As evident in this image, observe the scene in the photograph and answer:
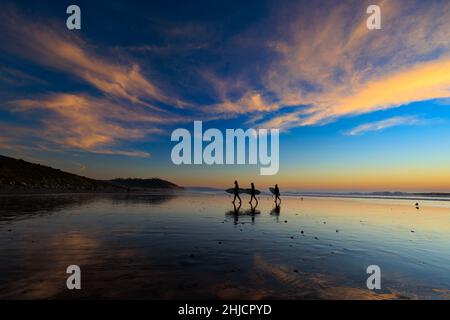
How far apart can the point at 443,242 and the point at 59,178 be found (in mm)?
85025

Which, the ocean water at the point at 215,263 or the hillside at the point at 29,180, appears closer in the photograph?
the ocean water at the point at 215,263

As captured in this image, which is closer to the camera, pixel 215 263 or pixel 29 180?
pixel 215 263

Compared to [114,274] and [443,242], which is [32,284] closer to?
[114,274]

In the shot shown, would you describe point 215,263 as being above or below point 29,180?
below

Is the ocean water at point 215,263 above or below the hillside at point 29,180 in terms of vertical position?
below

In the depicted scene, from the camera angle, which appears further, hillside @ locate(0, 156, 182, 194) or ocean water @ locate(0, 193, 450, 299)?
hillside @ locate(0, 156, 182, 194)

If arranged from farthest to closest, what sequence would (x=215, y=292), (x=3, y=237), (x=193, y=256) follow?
(x=3, y=237)
(x=193, y=256)
(x=215, y=292)

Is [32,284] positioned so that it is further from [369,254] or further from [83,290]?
[369,254]

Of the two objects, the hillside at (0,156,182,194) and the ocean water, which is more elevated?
the hillside at (0,156,182,194)

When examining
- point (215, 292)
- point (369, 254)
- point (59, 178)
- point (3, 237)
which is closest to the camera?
point (215, 292)

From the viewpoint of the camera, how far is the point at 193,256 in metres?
9.95
